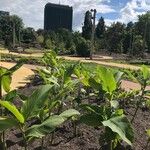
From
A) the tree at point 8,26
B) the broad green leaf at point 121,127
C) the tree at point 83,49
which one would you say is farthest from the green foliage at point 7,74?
the tree at point 8,26

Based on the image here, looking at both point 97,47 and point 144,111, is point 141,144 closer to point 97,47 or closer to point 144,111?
point 144,111

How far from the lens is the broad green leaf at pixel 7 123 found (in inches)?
99.6

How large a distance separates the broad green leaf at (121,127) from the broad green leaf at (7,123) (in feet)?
2.25

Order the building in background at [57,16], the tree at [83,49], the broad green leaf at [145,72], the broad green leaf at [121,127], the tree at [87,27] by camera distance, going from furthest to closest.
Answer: the building in background at [57,16] → the tree at [87,27] → the tree at [83,49] → the broad green leaf at [145,72] → the broad green leaf at [121,127]

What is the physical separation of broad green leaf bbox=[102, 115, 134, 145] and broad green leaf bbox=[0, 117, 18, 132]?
27.0 inches

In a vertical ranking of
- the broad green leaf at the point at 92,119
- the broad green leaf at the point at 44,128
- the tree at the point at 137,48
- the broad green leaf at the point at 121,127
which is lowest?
the tree at the point at 137,48

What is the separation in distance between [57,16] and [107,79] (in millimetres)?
119209

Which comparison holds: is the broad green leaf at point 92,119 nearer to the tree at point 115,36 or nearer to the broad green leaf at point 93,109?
the broad green leaf at point 93,109

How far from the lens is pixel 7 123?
2559 mm

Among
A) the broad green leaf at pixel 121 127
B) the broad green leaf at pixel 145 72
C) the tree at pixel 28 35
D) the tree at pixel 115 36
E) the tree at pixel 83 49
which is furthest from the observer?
the tree at pixel 28 35

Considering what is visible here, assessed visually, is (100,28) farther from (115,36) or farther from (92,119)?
(92,119)

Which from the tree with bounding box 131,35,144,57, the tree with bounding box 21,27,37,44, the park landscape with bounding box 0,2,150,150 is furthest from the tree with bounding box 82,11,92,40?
the park landscape with bounding box 0,2,150,150

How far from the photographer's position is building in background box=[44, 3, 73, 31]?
121 meters

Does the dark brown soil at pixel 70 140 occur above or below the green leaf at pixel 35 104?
below
